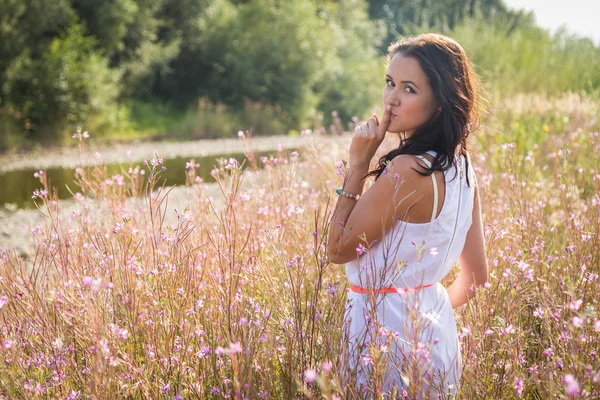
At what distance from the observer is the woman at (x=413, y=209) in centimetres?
219

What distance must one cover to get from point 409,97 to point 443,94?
14 cm

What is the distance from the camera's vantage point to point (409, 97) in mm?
2422

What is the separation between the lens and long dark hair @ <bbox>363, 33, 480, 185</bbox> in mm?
2385

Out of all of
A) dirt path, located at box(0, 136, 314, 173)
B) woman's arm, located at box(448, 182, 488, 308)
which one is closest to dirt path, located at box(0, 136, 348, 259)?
dirt path, located at box(0, 136, 314, 173)

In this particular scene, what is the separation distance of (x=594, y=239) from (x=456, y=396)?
1263mm

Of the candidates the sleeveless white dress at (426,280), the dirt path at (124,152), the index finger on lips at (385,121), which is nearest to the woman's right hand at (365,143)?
the index finger on lips at (385,121)

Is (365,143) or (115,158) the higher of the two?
(365,143)

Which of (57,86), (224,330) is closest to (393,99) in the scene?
(224,330)

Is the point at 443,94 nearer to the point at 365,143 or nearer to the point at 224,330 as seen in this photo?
the point at 365,143

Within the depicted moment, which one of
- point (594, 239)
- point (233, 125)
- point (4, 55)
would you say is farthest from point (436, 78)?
point (233, 125)

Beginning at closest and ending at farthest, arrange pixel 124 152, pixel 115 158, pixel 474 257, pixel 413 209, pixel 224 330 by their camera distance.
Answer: pixel 224 330
pixel 413 209
pixel 474 257
pixel 115 158
pixel 124 152

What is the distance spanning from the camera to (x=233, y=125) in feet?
80.7

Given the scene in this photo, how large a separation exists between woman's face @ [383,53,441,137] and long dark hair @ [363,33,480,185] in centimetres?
2

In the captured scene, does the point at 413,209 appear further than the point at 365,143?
No
